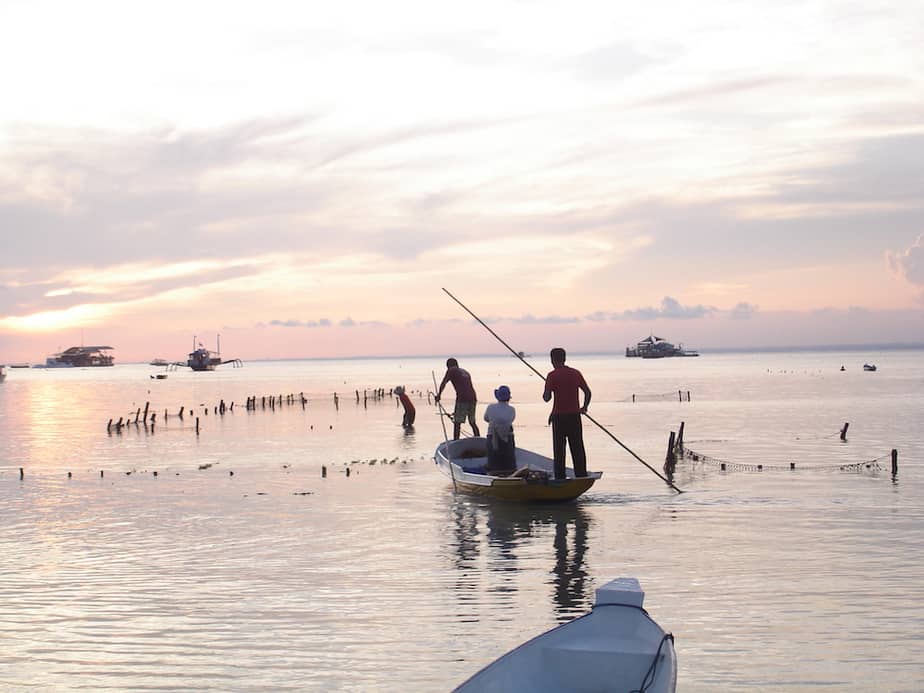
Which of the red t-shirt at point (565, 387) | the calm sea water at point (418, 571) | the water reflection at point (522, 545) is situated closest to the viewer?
the calm sea water at point (418, 571)

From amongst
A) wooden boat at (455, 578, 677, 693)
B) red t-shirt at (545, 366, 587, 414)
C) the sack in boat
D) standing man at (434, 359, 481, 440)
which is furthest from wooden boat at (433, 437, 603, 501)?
wooden boat at (455, 578, 677, 693)

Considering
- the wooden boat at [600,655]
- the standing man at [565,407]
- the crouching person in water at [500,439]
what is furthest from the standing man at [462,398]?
the wooden boat at [600,655]

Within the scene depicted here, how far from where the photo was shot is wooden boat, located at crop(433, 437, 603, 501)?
19.2 m

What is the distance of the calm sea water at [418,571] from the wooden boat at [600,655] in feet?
6.38

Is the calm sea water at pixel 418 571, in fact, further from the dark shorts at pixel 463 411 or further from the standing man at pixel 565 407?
the dark shorts at pixel 463 411

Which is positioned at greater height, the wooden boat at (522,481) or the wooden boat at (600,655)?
the wooden boat at (600,655)

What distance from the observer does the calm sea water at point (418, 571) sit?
385 inches

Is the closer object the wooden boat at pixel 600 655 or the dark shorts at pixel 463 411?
the wooden boat at pixel 600 655

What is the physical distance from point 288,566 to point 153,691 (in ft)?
18.4

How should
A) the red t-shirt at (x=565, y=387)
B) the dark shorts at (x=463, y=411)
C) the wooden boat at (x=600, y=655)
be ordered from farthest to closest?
1. the dark shorts at (x=463, y=411)
2. the red t-shirt at (x=565, y=387)
3. the wooden boat at (x=600, y=655)

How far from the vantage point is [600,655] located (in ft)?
24.6

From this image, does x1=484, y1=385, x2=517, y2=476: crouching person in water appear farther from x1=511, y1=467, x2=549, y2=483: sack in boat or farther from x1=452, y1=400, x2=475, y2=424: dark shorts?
x1=452, y1=400, x2=475, y2=424: dark shorts

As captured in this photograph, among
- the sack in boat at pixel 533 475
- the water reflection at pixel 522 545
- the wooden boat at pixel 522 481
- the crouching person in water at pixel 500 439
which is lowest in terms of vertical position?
the water reflection at pixel 522 545

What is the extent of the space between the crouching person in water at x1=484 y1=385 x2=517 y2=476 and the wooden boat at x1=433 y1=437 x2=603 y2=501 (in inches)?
15.4
